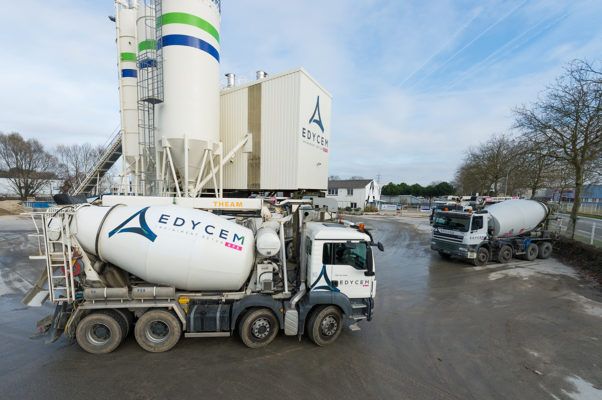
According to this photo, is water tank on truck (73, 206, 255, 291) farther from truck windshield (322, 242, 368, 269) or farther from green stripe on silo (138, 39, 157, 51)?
green stripe on silo (138, 39, 157, 51)

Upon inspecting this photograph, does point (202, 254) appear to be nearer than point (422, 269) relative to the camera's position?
Yes

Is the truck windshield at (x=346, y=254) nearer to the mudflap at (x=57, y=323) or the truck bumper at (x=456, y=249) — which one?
the mudflap at (x=57, y=323)

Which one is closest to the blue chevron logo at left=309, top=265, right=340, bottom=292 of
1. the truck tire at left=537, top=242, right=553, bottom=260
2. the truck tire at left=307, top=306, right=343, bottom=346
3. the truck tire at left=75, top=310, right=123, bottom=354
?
the truck tire at left=307, top=306, right=343, bottom=346

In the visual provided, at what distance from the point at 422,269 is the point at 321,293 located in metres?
8.41

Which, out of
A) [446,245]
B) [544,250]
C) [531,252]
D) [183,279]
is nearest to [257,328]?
[183,279]

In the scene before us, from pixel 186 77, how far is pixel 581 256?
21.2 m

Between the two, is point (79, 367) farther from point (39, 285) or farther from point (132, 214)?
point (132, 214)

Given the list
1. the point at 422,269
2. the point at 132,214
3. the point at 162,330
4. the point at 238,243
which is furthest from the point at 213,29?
the point at 422,269

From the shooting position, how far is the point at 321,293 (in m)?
5.68

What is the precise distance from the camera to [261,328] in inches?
221

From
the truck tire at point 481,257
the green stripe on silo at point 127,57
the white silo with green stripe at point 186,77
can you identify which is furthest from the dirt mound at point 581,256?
the green stripe on silo at point 127,57

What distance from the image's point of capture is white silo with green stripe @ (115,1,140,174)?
1423 centimetres

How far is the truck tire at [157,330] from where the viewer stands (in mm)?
5289

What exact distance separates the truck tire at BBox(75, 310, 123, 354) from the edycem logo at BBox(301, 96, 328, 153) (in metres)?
10.1
